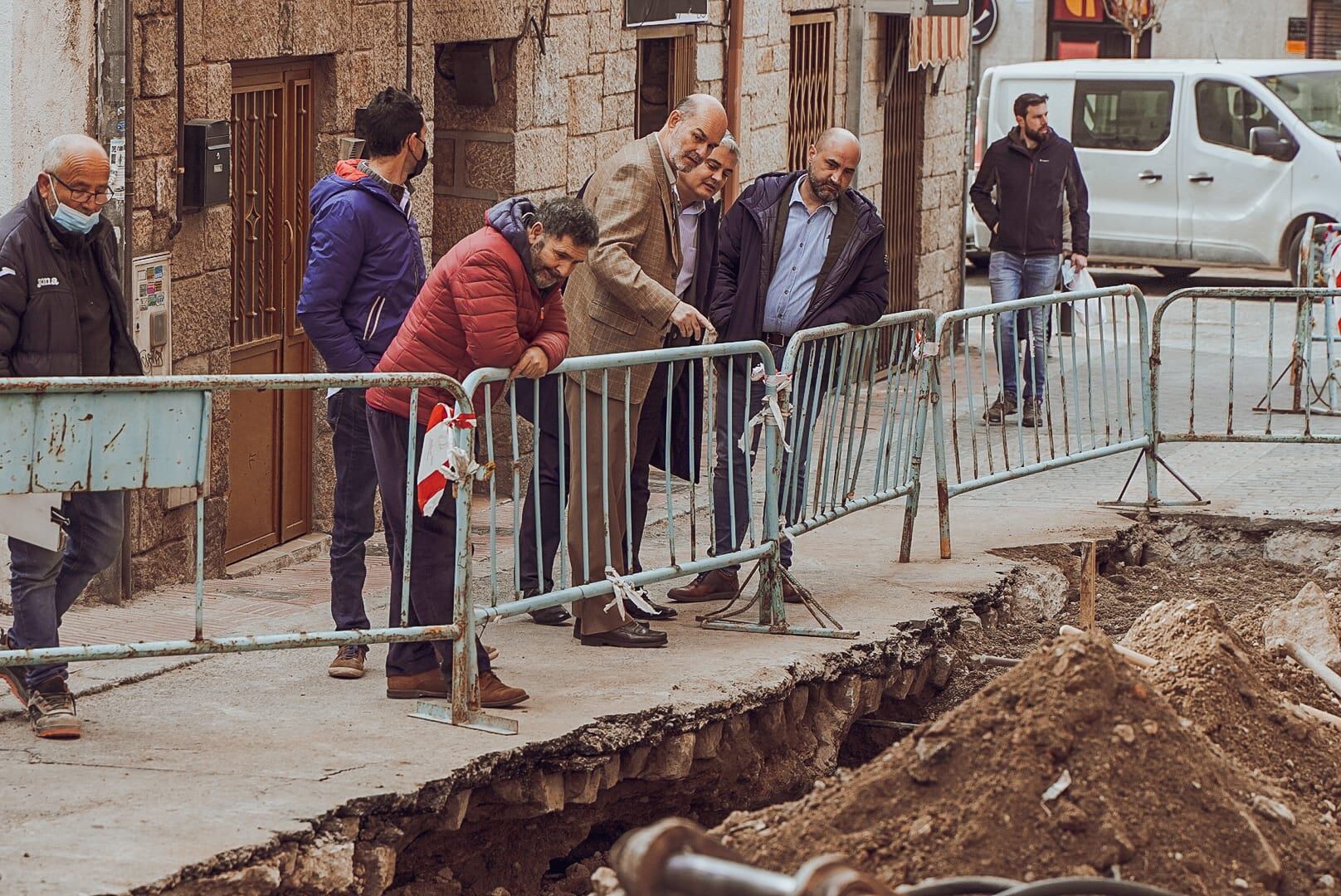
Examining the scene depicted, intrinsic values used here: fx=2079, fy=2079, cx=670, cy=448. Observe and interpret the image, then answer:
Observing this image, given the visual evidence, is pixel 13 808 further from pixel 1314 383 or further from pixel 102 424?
pixel 1314 383

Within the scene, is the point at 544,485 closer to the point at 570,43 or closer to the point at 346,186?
the point at 346,186

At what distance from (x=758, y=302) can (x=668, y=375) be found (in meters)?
0.88

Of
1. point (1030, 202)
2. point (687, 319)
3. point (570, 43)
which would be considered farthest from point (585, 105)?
point (687, 319)

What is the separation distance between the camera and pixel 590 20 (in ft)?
36.0

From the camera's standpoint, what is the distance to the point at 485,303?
609cm

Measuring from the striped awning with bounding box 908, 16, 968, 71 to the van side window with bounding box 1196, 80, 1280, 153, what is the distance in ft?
13.9

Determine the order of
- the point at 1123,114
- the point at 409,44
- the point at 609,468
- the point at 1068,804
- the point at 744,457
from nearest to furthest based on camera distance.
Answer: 1. the point at 1068,804
2. the point at 609,468
3. the point at 744,457
4. the point at 409,44
5. the point at 1123,114

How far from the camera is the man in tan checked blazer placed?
6988 millimetres

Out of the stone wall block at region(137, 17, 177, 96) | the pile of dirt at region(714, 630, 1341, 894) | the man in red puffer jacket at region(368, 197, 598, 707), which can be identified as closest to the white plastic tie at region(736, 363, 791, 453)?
the man in red puffer jacket at region(368, 197, 598, 707)

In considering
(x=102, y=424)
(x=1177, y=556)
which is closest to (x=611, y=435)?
(x=102, y=424)

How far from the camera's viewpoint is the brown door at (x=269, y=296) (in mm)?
8547

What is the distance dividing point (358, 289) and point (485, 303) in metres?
0.79

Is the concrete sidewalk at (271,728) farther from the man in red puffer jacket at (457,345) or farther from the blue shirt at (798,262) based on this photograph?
the blue shirt at (798,262)

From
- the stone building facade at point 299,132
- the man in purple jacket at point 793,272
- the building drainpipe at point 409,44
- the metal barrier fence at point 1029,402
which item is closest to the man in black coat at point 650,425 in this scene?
the man in purple jacket at point 793,272
